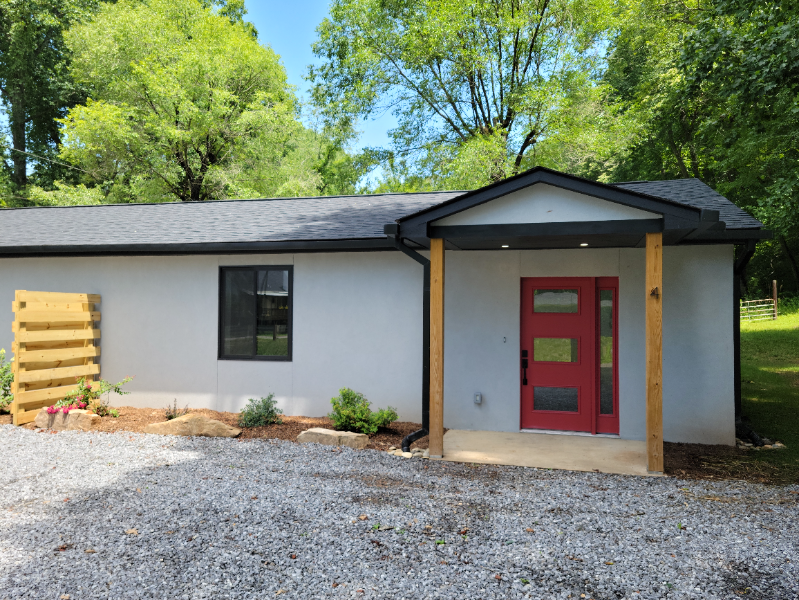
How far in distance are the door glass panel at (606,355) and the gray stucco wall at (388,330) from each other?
152 mm

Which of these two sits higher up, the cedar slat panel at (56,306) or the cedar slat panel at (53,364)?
the cedar slat panel at (56,306)

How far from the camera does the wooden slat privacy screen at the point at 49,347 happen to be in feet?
23.5

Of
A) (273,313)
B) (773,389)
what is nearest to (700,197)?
(773,389)

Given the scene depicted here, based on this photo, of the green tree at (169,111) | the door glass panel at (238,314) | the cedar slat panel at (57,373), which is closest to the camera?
the cedar slat panel at (57,373)

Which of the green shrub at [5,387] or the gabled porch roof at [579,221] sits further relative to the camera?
the green shrub at [5,387]

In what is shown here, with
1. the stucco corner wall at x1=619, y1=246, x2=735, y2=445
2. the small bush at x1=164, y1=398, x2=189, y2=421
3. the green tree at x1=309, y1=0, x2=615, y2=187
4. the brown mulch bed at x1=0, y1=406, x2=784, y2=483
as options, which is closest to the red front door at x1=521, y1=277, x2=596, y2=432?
the stucco corner wall at x1=619, y1=246, x2=735, y2=445

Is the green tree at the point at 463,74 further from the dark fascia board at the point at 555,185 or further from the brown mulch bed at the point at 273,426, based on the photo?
the dark fascia board at the point at 555,185

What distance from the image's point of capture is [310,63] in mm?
22094

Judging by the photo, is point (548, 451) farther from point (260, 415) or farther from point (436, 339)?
point (260, 415)

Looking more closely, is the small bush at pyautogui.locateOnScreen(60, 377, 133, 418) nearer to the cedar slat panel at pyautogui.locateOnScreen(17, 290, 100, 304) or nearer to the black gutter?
the cedar slat panel at pyautogui.locateOnScreen(17, 290, 100, 304)

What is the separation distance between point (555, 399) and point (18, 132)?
87.5 ft

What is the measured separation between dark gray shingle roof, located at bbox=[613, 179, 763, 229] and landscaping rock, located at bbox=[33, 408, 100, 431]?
25.7 ft

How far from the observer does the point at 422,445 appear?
654 centimetres

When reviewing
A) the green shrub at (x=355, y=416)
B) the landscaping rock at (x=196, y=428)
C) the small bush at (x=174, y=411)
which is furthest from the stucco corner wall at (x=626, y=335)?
the small bush at (x=174, y=411)
